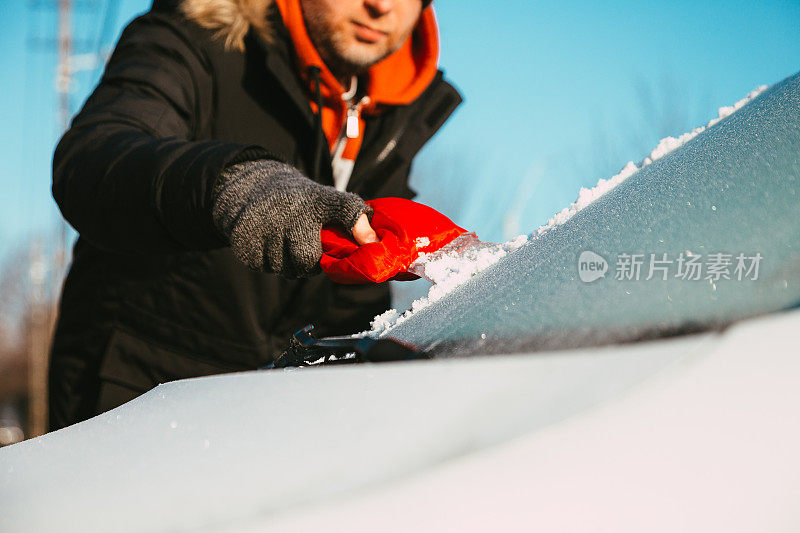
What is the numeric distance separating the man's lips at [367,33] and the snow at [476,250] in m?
1.29

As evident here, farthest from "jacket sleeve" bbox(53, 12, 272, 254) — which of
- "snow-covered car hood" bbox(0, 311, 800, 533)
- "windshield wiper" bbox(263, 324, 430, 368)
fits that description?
"snow-covered car hood" bbox(0, 311, 800, 533)

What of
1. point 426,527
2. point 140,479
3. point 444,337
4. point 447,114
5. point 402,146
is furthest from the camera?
point 447,114

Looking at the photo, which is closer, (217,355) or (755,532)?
(755,532)

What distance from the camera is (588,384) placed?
0.69 meters

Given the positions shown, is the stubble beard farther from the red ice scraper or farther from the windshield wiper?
the windshield wiper

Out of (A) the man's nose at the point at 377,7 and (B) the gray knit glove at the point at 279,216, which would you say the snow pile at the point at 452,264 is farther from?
(A) the man's nose at the point at 377,7

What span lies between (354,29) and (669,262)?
1831 millimetres

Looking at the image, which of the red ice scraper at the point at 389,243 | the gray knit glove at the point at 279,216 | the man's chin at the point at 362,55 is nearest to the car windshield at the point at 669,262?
the red ice scraper at the point at 389,243

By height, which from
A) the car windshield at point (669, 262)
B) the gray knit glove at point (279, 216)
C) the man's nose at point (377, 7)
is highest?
the man's nose at point (377, 7)

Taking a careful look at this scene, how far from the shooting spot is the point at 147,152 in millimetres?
1629

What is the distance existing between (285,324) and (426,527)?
75.3 inches

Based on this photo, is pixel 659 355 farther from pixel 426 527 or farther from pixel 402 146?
pixel 402 146

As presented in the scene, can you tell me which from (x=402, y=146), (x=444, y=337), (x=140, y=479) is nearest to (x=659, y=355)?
(x=444, y=337)

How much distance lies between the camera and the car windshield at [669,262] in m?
0.77
